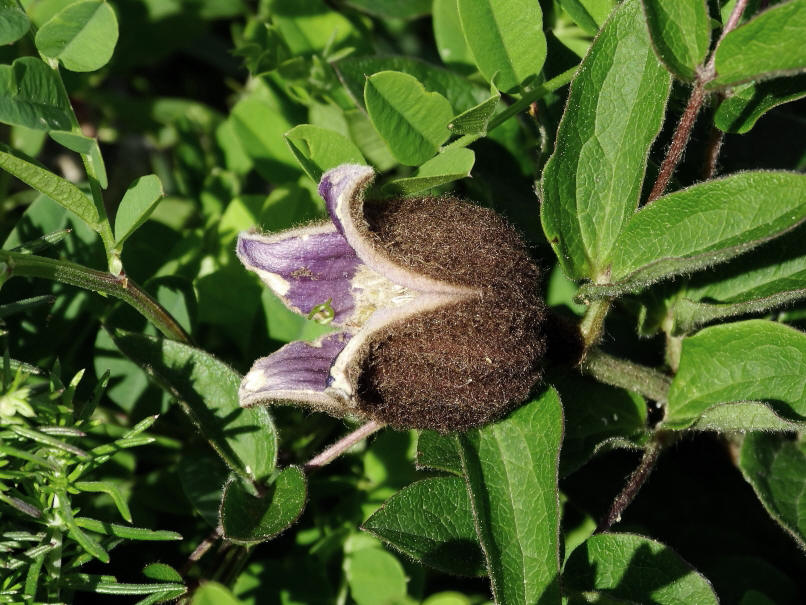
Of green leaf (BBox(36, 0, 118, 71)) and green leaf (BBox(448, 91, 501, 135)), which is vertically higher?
green leaf (BBox(36, 0, 118, 71))

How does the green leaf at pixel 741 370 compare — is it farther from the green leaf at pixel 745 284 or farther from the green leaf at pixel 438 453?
the green leaf at pixel 438 453

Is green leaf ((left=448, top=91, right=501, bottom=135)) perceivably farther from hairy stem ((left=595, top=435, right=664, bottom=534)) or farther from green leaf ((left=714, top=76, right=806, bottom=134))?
hairy stem ((left=595, top=435, right=664, bottom=534))

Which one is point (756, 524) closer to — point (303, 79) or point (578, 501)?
point (578, 501)

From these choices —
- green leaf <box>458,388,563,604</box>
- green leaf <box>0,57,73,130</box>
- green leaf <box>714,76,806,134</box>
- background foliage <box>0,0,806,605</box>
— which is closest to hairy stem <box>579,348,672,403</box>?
background foliage <box>0,0,806,605</box>

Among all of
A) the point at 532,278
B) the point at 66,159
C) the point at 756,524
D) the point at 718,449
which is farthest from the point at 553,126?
the point at 66,159

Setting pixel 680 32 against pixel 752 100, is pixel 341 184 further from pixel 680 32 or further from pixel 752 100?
pixel 752 100

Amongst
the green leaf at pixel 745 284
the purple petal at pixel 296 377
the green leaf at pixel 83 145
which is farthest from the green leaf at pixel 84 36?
the green leaf at pixel 745 284
